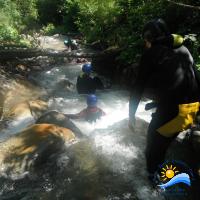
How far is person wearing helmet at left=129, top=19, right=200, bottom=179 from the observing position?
3.68 metres

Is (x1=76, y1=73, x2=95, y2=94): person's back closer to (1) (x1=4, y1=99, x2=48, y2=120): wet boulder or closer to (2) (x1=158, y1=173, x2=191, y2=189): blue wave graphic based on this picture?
(1) (x1=4, y1=99, x2=48, y2=120): wet boulder

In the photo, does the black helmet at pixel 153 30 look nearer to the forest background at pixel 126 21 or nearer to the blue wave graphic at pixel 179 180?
the blue wave graphic at pixel 179 180

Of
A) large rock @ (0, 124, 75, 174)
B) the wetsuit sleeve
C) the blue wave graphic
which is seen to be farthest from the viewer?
large rock @ (0, 124, 75, 174)

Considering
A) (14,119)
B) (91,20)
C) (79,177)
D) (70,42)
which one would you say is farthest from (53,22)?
(79,177)

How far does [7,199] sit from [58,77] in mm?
8938

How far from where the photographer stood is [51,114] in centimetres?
732

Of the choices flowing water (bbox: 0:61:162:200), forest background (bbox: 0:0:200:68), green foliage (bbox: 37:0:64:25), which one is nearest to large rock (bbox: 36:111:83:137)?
flowing water (bbox: 0:61:162:200)

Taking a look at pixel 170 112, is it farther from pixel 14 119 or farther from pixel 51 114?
pixel 14 119

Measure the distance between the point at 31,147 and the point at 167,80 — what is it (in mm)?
3177

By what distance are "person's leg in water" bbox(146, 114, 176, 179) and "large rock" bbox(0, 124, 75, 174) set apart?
233cm

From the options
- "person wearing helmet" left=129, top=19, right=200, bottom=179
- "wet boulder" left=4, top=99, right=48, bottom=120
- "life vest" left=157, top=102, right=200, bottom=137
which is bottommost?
"wet boulder" left=4, top=99, right=48, bottom=120

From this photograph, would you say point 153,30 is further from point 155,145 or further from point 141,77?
point 155,145

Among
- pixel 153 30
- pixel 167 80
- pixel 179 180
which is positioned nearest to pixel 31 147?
pixel 179 180

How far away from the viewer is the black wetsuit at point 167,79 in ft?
12.1
